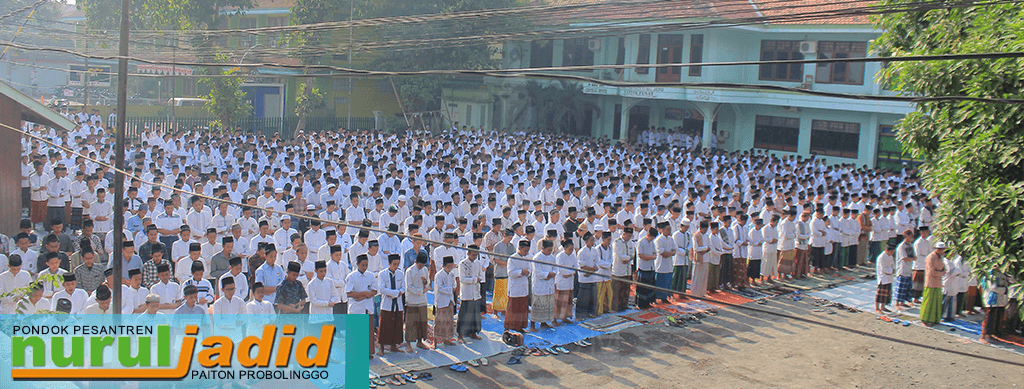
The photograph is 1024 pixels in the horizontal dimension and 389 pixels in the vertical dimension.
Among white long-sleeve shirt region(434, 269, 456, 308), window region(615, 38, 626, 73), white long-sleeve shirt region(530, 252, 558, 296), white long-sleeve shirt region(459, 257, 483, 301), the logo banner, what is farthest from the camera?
window region(615, 38, 626, 73)

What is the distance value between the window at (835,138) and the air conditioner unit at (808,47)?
7.10 feet

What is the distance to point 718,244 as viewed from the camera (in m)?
11.1

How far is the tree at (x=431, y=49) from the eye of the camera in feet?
87.8

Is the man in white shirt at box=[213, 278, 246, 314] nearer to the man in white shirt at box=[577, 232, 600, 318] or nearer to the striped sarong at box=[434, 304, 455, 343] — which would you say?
the striped sarong at box=[434, 304, 455, 343]

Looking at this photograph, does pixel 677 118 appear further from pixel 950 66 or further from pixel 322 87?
pixel 950 66

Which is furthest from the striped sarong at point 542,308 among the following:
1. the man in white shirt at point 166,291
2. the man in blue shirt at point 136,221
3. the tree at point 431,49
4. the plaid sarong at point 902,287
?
the tree at point 431,49

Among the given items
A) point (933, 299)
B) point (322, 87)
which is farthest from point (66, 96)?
point (933, 299)

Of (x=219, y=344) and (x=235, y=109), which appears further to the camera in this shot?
(x=235, y=109)

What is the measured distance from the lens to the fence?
74.0 feet

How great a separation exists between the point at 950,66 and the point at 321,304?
651 centimetres

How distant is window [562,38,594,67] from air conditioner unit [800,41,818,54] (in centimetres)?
754

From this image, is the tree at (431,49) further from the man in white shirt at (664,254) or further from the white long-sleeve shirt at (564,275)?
the white long-sleeve shirt at (564,275)

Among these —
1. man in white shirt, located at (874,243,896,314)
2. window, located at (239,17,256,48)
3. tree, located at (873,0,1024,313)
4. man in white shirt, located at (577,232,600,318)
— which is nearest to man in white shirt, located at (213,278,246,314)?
man in white shirt, located at (577,232,600,318)

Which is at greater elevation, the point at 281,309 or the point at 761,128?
the point at 761,128
